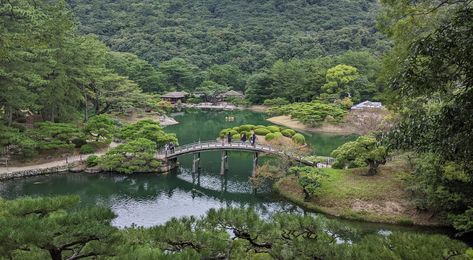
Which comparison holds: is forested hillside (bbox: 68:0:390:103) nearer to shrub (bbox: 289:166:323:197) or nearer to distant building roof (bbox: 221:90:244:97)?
distant building roof (bbox: 221:90:244:97)

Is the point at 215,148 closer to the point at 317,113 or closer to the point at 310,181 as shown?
the point at 310,181

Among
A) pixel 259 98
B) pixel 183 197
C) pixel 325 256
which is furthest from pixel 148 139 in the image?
pixel 259 98

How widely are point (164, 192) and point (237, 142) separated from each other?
19.2 feet

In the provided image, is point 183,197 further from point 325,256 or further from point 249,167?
point 325,256

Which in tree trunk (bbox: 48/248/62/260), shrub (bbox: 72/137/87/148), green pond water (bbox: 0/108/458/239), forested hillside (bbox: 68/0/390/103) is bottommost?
green pond water (bbox: 0/108/458/239)

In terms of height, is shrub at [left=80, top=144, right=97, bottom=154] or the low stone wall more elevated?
shrub at [left=80, top=144, right=97, bottom=154]

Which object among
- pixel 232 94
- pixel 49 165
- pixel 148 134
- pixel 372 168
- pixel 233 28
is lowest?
pixel 49 165

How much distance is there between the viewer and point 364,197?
1859 centimetres

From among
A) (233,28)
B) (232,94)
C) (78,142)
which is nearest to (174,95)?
(232,94)

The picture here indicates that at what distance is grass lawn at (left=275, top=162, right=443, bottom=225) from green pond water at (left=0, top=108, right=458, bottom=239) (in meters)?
0.46

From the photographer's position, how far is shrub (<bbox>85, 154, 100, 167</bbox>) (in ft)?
80.6

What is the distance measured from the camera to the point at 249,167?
88.9 ft

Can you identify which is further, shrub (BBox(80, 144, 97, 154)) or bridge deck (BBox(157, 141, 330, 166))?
shrub (BBox(80, 144, 97, 154))

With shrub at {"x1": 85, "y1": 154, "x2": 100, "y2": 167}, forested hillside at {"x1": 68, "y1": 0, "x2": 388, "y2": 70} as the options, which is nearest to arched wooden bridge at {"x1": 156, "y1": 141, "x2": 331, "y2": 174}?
shrub at {"x1": 85, "y1": 154, "x2": 100, "y2": 167}
